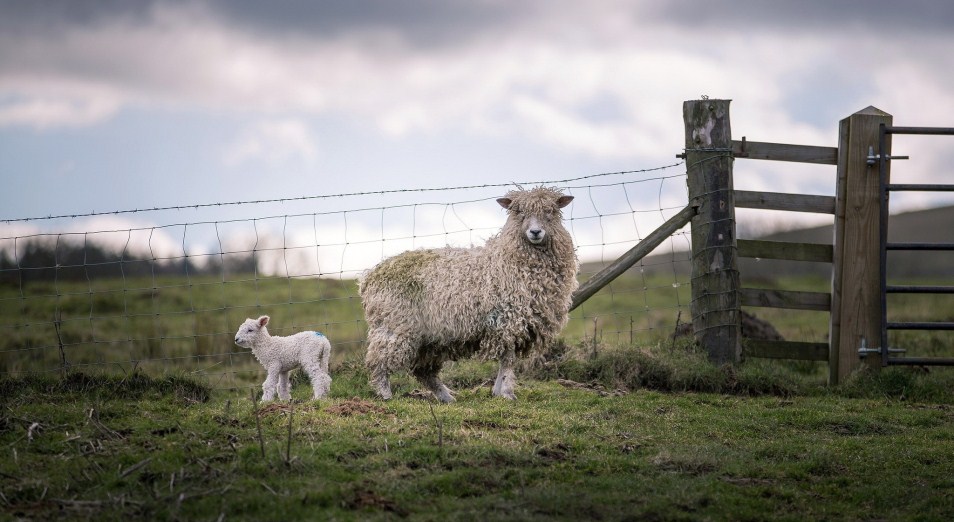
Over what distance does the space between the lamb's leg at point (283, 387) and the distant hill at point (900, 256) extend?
1831 cm

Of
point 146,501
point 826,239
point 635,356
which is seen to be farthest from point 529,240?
point 826,239

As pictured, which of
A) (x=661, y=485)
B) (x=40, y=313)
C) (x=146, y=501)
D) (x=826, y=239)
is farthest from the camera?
(x=826, y=239)

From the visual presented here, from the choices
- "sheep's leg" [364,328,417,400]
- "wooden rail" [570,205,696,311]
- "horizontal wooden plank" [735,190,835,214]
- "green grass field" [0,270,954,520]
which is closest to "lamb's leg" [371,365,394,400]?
"sheep's leg" [364,328,417,400]

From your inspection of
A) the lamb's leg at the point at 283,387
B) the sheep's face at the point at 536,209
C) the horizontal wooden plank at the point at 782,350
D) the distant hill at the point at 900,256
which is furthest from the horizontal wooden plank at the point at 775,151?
the distant hill at the point at 900,256

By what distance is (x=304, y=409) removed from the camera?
333 inches

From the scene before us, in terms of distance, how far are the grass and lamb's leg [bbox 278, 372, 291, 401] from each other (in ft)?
0.95

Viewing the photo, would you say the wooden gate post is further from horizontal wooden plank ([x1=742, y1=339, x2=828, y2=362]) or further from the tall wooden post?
the tall wooden post

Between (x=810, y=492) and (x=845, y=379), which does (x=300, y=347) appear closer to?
(x=810, y=492)

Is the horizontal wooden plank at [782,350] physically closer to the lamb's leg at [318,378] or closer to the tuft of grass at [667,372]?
the tuft of grass at [667,372]

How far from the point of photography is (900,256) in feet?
153

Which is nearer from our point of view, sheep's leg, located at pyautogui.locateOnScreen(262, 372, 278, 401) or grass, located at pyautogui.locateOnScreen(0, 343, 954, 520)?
grass, located at pyautogui.locateOnScreen(0, 343, 954, 520)

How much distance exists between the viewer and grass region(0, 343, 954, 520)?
609 centimetres

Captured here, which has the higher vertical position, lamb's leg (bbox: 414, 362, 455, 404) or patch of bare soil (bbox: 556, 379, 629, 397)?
lamb's leg (bbox: 414, 362, 455, 404)

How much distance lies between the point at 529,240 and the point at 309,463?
3705mm
